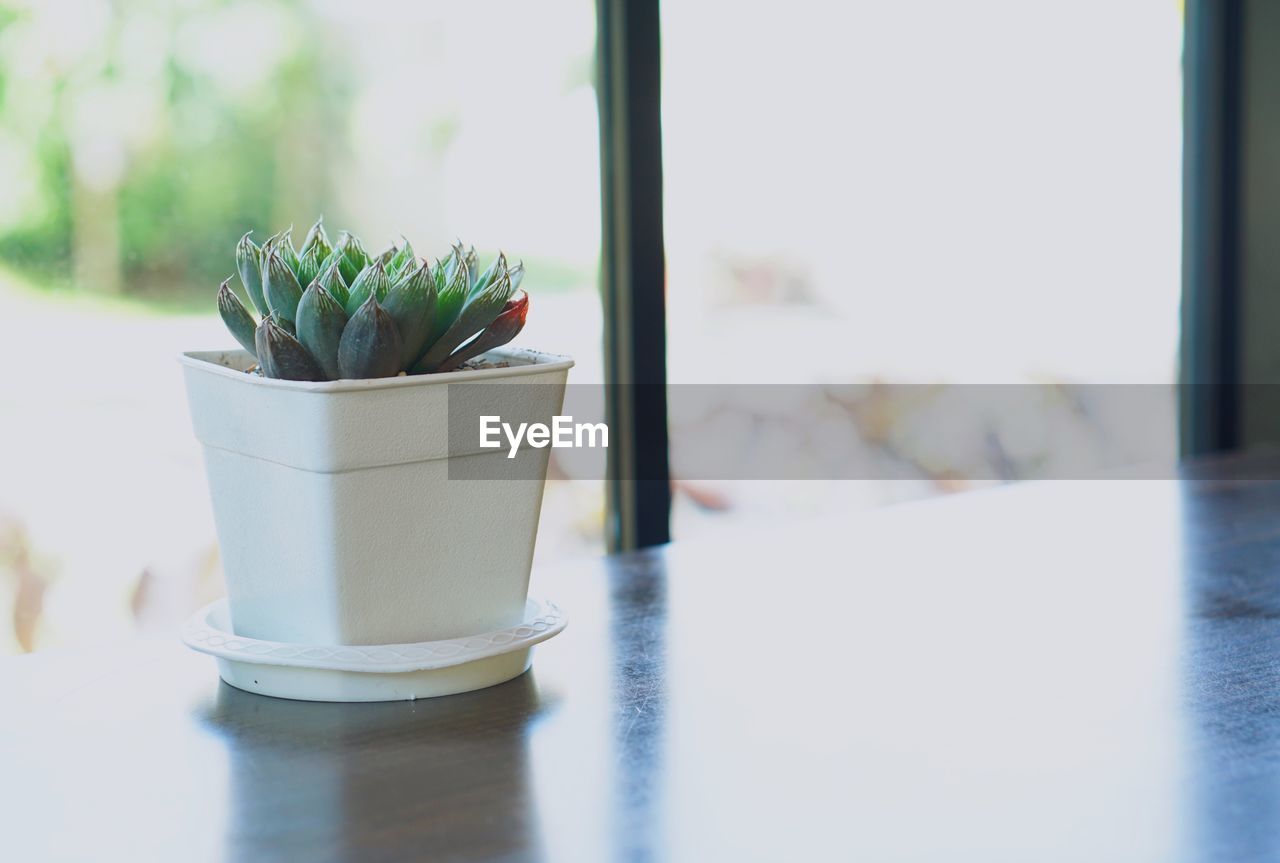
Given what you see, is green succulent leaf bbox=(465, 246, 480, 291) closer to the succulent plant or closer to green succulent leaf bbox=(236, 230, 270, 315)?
the succulent plant

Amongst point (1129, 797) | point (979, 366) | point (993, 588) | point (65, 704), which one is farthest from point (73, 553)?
point (979, 366)

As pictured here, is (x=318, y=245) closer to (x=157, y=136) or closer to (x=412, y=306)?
(x=412, y=306)

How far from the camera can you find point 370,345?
Result: 648 mm

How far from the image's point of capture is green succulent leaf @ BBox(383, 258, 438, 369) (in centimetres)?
65

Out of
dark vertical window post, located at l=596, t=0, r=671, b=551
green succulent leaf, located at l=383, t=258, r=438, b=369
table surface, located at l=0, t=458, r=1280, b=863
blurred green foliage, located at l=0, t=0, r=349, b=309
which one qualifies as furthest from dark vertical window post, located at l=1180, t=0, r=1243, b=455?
green succulent leaf, located at l=383, t=258, r=438, b=369

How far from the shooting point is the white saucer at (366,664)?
68cm

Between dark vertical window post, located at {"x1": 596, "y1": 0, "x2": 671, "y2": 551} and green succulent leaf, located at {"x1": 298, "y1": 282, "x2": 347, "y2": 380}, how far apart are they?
0.76 meters

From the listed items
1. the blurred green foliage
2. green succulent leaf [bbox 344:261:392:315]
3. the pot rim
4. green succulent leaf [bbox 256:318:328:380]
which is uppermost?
the blurred green foliage

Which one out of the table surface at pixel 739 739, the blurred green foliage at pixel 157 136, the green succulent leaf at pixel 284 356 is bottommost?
the table surface at pixel 739 739

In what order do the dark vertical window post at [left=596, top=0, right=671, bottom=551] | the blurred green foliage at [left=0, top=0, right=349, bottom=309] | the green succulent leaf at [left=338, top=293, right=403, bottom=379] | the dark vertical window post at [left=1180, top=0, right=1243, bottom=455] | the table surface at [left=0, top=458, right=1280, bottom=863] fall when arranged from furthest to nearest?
the dark vertical window post at [left=1180, top=0, right=1243, bottom=455] → the dark vertical window post at [left=596, top=0, right=671, bottom=551] → the blurred green foliage at [left=0, top=0, right=349, bottom=309] → the green succulent leaf at [left=338, top=293, right=403, bottom=379] → the table surface at [left=0, top=458, right=1280, bottom=863]

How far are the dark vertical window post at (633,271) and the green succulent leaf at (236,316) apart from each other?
28.8 inches

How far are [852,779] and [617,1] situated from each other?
0.99 m

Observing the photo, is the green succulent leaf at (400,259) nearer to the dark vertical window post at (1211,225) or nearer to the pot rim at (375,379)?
the pot rim at (375,379)

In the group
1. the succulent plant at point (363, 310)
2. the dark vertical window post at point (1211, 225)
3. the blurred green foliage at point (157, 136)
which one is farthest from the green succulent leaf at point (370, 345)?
the dark vertical window post at point (1211, 225)
